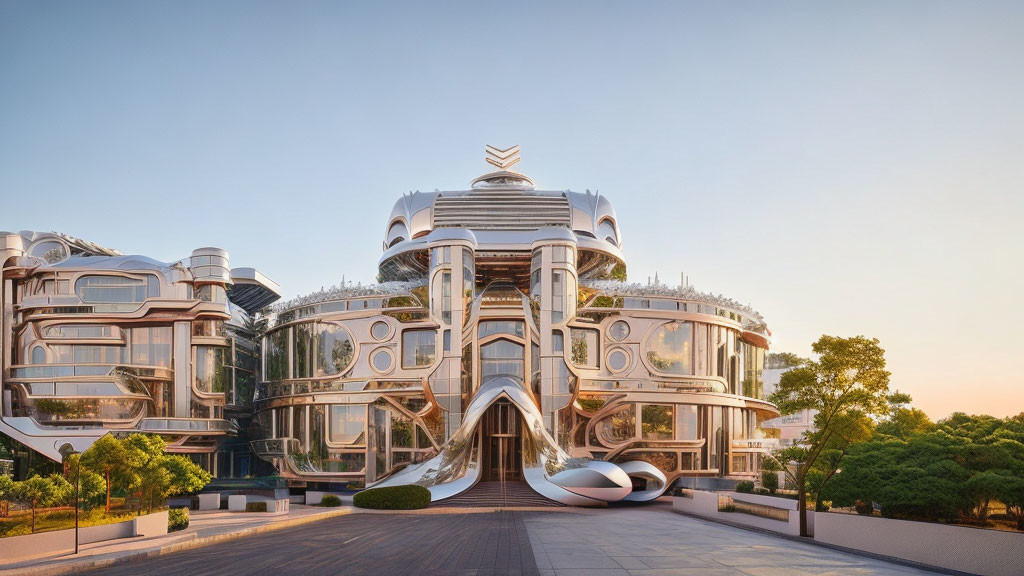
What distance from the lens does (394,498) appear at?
138ft

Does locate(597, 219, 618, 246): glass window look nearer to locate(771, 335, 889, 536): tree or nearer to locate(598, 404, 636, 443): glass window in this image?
locate(598, 404, 636, 443): glass window

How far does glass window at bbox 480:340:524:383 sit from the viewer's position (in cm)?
5425

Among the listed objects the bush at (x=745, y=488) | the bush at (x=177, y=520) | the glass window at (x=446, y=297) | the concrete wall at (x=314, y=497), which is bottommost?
the concrete wall at (x=314, y=497)

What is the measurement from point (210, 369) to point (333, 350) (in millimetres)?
8677

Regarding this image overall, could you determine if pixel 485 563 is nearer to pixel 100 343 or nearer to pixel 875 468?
pixel 875 468

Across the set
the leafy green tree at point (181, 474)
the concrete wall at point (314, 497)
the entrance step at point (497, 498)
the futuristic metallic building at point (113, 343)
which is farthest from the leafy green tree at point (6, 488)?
the futuristic metallic building at point (113, 343)

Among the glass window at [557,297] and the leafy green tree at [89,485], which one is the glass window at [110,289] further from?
the glass window at [557,297]

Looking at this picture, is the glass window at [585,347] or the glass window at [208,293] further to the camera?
the glass window at [208,293]

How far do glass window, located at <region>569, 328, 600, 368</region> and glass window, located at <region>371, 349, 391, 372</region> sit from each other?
40.6 ft

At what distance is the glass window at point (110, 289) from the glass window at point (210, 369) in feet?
17.9

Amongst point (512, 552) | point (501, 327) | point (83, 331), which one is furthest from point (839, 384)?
point (83, 331)

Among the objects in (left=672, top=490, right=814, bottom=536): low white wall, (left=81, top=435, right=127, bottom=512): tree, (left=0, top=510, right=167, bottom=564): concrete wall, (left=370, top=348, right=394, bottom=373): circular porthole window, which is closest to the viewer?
(left=0, top=510, right=167, bottom=564): concrete wall

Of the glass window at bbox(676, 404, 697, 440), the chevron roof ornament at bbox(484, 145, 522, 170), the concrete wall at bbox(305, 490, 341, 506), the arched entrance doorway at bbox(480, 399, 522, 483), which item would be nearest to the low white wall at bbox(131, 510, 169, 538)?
the concrete wall at bbox(305, 490, 341, 506)

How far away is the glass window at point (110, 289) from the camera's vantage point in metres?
54.2
